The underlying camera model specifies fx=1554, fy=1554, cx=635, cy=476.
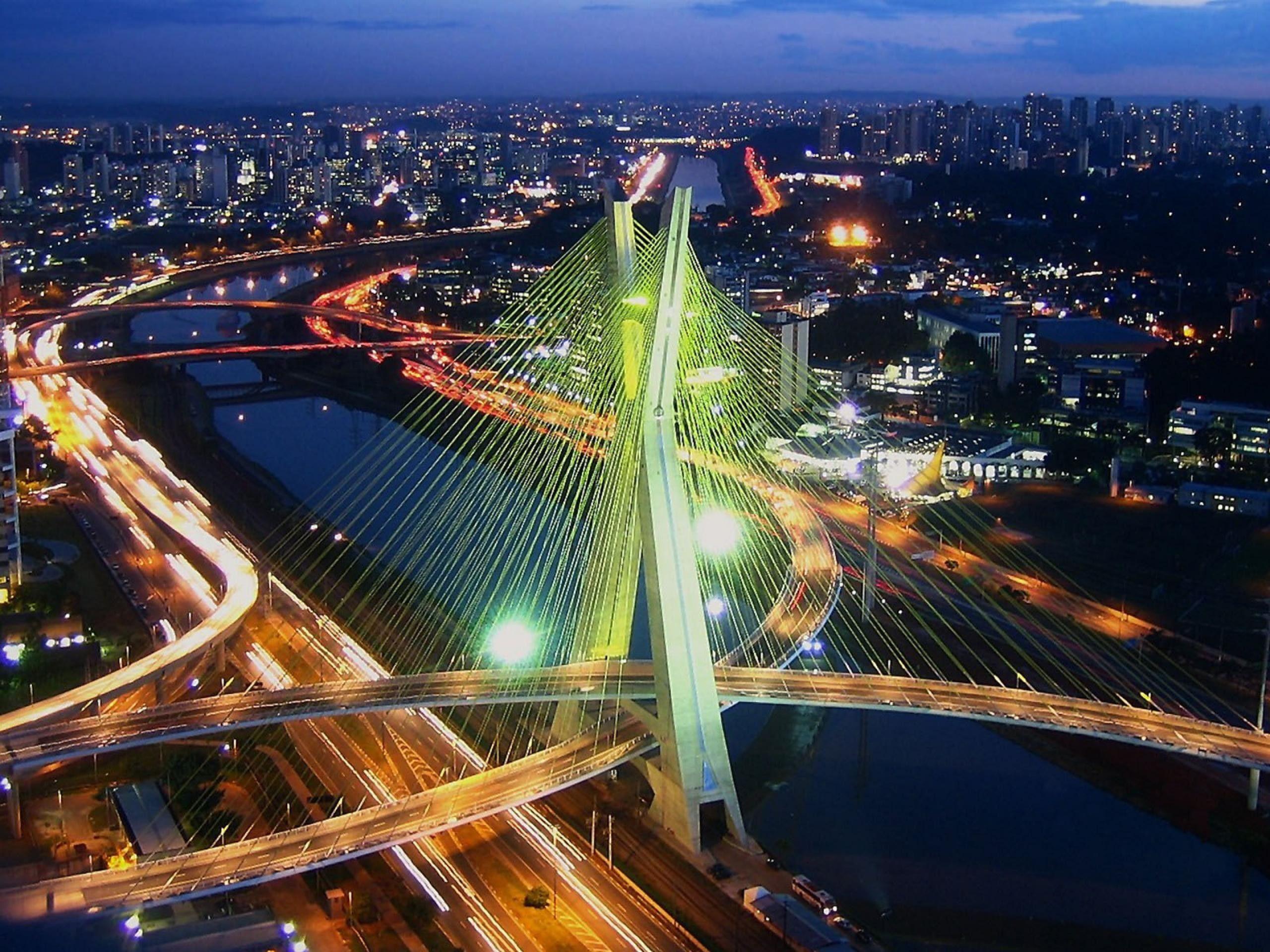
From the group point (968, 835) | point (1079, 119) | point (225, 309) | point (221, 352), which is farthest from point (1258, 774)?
point (1079, 119)

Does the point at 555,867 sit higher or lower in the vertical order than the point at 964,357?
higher

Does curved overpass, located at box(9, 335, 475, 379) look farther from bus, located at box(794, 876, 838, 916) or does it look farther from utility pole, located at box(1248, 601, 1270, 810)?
bus, located at box(794, 876, 838, 916)

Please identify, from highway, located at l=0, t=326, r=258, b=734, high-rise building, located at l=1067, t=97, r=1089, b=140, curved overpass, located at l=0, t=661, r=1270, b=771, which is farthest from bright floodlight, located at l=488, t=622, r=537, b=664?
high-rise building, located at l=1067, t=97, r=1089, b=140

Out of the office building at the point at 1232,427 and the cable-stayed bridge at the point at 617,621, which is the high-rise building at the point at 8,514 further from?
the office building at the point at 1232,427

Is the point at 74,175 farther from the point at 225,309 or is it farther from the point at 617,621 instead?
the point at 617,621

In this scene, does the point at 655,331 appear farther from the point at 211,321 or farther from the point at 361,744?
the point at 211,321

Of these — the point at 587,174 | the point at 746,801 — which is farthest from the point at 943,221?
the point at 746,801
